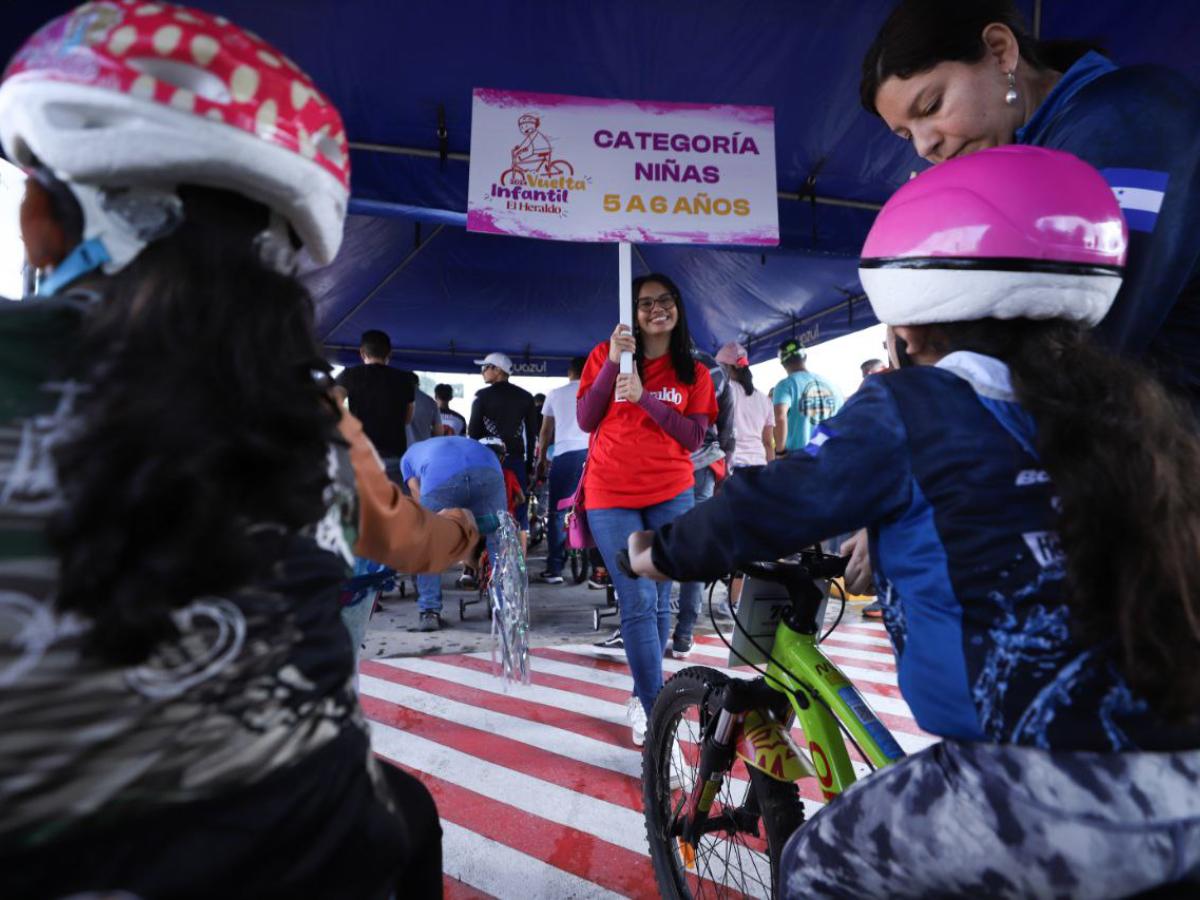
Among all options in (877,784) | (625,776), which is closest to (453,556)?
(877,784)

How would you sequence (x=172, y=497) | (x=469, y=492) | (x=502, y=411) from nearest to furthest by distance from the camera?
(x=172, y=497)
(x=469, y=492)
(x=502, y=411)

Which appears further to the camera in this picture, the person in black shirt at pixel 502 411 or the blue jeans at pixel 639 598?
the person in black shirt at pixel 502 411

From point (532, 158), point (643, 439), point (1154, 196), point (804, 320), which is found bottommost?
point (643, 439)

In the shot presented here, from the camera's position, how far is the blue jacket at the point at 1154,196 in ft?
3.58

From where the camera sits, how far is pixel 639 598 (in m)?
2.33

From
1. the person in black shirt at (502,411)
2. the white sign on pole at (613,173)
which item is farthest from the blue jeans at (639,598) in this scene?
the person in black shirt at (502,411)

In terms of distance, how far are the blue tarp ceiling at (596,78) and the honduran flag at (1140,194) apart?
2.52 m

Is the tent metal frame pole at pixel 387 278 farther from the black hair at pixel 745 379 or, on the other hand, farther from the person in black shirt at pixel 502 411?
the black hair at pixel 745 379

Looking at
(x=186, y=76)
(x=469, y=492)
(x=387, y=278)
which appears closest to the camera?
(x=186, y=76)

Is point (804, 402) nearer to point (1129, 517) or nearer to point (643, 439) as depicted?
point (643, 439)

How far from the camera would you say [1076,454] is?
78 centimetres

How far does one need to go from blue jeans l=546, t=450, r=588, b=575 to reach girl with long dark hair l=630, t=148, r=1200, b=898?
13.6 ft

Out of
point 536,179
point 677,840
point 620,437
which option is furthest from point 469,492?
point 677,840

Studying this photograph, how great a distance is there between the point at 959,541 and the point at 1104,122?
33.6 inches
